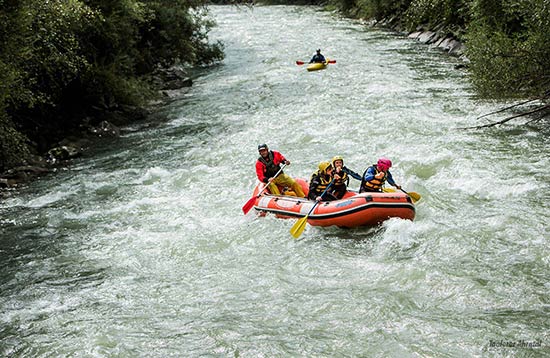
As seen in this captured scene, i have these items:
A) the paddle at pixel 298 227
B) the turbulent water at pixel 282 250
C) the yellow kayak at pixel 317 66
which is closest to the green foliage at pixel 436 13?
the yellow kayak at pixel 317 66

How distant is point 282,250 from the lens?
9016 millimetres

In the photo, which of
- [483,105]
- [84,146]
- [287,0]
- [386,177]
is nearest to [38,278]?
[386,177]

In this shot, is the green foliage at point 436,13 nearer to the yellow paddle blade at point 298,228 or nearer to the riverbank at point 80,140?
the riverbank at point 80,140

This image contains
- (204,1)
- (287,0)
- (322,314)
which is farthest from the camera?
(287,0)

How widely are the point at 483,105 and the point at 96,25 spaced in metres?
10.5

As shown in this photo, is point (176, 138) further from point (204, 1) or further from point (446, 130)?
point (204, 1)

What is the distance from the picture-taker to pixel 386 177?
9578 mm

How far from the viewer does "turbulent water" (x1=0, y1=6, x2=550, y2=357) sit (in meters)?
6.65

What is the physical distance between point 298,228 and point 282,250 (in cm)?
47

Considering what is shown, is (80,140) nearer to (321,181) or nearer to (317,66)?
(321,181)

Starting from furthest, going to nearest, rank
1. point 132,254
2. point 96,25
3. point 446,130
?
point 96,25
point 446,130
point 132,254

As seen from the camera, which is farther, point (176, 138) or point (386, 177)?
point (176, 138)

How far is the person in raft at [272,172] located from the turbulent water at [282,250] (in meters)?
0.78

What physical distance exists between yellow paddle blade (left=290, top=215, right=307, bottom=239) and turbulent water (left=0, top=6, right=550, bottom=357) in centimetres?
15
